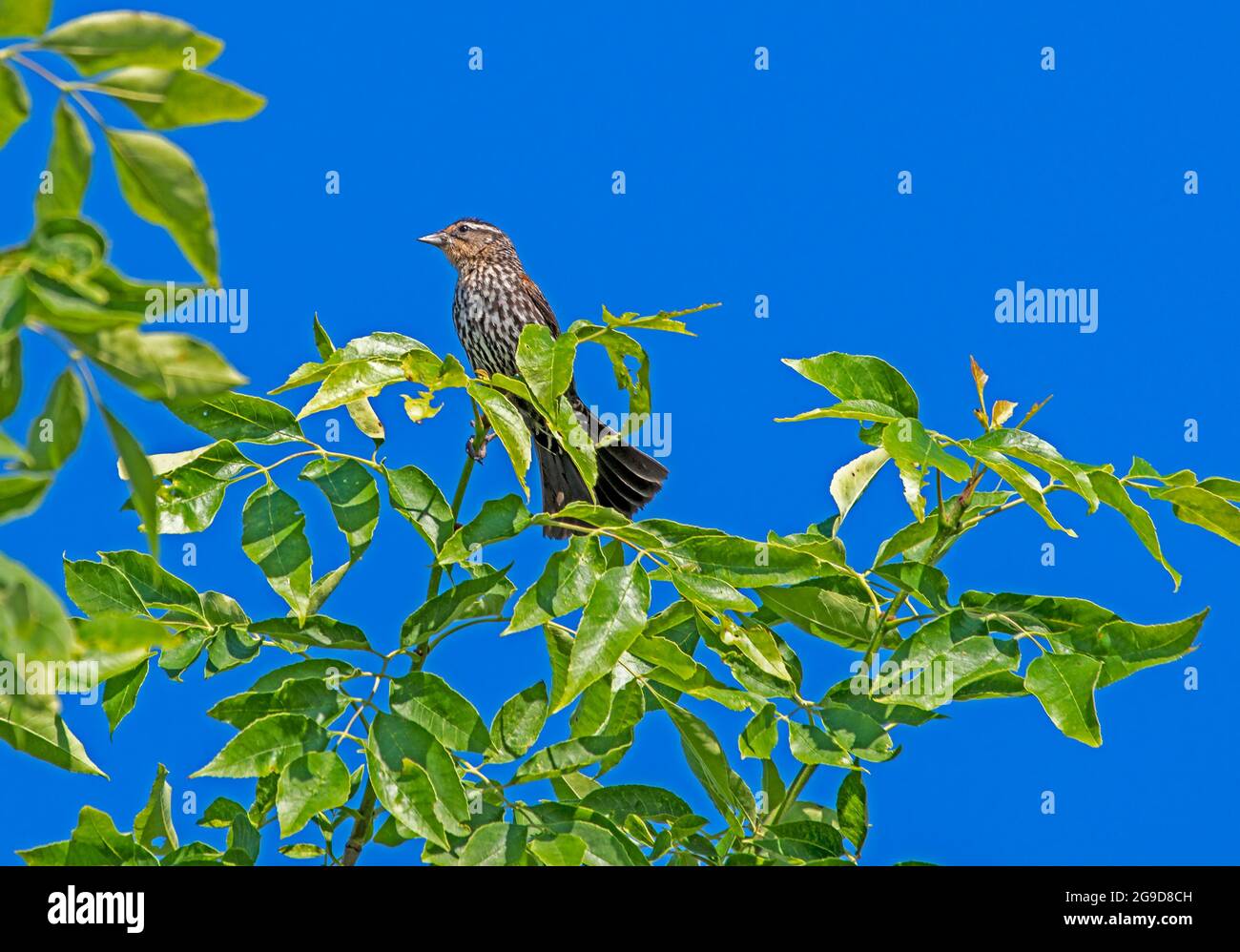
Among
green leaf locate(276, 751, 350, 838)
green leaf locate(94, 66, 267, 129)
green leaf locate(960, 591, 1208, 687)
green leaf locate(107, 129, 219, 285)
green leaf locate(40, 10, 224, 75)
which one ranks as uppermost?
green leaf locate(40, 10, 224, 75)

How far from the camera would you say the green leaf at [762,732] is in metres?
2.37

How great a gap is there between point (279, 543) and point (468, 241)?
13.7 ft

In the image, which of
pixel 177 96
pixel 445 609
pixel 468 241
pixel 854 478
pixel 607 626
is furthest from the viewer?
pixel 468 241

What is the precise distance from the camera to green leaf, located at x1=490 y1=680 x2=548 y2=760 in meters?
2.38

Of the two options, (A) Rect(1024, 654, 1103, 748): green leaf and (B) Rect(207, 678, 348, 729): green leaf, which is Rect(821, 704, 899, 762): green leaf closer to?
(A) Rect(1024, 654, 1103, 748): green leaf

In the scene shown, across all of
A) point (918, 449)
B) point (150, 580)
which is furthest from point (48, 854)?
point (918, 449)

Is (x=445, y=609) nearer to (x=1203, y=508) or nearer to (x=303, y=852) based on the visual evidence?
Answer: (x=303, y=852)

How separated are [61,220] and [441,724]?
1.17 m

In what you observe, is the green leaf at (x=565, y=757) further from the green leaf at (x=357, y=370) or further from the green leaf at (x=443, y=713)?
the green leaf at (x=357, y=370)

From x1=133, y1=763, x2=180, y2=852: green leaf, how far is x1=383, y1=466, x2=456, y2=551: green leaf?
712mm

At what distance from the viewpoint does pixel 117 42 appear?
53.0 inches

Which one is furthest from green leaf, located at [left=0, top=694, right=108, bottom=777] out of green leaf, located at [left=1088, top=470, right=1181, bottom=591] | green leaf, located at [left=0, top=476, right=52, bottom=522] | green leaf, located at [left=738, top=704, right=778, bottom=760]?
green leaf, located at [left=1088, top=470, right=1181, bottom=591]

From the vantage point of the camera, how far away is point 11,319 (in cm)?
124

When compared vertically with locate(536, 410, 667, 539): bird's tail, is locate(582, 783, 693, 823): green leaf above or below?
below
